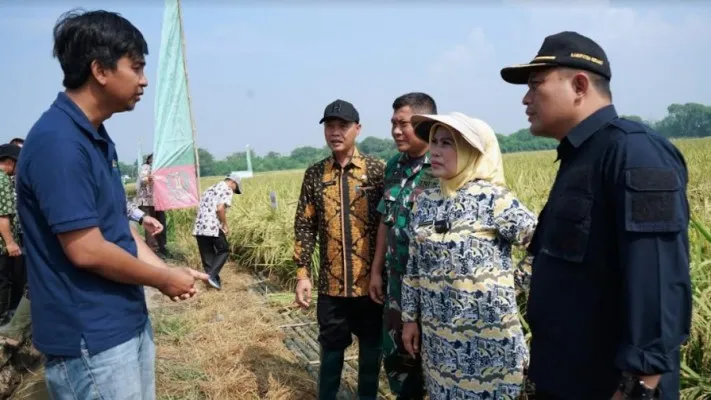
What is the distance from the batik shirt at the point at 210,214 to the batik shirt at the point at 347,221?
134 inches

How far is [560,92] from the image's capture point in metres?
1.31

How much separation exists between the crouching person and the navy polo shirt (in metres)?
4.40

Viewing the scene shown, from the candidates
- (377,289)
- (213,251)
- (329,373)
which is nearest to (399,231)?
(377,289)

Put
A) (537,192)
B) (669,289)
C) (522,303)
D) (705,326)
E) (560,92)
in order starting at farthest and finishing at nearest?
(537,192) < (522,303) < (705,326) < (560,92) < (669,289)

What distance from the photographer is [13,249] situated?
14.9 feet

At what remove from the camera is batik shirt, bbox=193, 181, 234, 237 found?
575 cm

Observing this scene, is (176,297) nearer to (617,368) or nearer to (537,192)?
(617,368)

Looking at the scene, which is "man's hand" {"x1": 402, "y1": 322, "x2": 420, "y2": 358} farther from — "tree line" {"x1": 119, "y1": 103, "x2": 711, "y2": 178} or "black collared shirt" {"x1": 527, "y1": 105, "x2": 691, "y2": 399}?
"tree line" {"x1": 119, "y1": 103, "x2": 711, "y2": 178}

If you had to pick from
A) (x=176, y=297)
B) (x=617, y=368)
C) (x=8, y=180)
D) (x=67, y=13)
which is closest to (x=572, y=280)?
(x=617, y=368)

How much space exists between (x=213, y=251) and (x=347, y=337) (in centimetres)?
374

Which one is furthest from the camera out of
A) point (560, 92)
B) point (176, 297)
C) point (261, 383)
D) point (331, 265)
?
point (261, 383)

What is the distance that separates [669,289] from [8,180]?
518 cm

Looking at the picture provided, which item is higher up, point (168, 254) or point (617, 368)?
point (617, 368)

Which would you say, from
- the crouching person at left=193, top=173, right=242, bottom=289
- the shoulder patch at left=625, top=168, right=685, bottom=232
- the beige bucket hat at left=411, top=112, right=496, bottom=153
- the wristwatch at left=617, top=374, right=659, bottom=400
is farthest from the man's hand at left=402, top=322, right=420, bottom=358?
the crouching person at left=193, top=173, right=242, bottom=289
